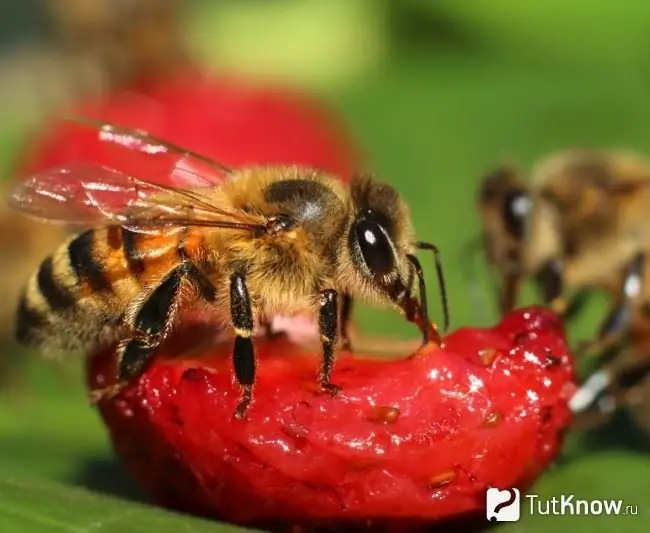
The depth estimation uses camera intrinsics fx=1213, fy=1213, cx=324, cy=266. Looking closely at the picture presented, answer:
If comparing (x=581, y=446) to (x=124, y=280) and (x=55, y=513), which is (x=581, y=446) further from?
(x=55, y=513)

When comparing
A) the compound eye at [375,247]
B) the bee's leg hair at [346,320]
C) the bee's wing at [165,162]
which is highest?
the bee's wing at [165,162]

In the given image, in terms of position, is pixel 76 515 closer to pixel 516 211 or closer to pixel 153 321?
pixel 153 321

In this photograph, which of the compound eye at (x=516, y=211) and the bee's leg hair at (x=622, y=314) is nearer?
the bee's leg hair at (x=622, y=314)

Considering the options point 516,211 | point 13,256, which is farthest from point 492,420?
point 13,256

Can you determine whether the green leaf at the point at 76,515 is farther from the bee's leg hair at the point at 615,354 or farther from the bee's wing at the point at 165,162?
the bee's leg hair at the point at 615,354

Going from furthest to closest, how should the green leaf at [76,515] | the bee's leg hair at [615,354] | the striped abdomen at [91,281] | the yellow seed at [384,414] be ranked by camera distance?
the bee's leg hair at [615,354] < the striped abdomen at [91,281] < the yellow seed at [384,414] < the green leaf at [76,515]

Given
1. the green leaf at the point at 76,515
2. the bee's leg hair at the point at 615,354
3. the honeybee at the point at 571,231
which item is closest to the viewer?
the green leaf at the point at 76,515

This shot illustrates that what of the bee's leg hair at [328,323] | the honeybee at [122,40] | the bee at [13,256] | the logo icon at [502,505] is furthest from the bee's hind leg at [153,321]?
the honeybee at [122,40]

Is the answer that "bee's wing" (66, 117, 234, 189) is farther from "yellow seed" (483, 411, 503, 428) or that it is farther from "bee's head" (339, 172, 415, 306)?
"yellow seed" (483, 411, 503, 428)

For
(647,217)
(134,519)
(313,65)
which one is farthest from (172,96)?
(134,519)
